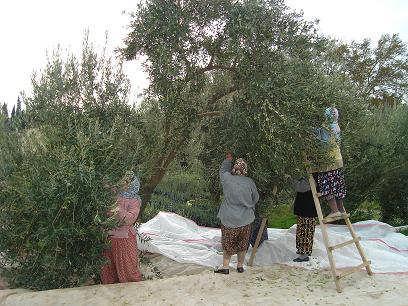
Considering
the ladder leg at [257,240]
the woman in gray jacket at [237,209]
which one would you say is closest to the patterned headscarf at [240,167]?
the woman in gray jacket at [237,209]

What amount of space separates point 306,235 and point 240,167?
1.91 meters

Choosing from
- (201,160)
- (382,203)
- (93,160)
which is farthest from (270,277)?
(382,203)

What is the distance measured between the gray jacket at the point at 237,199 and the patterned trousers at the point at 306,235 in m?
1.15

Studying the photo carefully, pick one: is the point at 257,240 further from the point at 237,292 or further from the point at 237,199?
the point at 237,292

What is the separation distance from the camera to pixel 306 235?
8586 mm

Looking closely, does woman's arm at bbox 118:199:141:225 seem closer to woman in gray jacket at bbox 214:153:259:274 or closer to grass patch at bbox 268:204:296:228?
woman in gray jacket at bbox 214:153:259:274

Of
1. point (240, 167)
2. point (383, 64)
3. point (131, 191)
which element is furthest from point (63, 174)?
point (383, 64)

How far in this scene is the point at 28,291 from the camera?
23.1ft

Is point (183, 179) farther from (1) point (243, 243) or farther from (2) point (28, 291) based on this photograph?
(2) point (28, 291)

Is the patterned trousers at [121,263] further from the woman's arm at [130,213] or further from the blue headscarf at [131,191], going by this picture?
the blue headscarf at [131,191]

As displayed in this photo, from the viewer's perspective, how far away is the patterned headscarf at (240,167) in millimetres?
7816

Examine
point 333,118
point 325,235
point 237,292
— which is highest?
point 333,118

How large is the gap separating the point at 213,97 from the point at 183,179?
502cm

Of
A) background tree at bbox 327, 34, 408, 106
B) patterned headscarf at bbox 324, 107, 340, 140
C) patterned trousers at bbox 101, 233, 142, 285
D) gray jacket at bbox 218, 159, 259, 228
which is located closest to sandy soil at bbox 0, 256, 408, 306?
patterned trousers at bbox 101, 233, 142, 285
